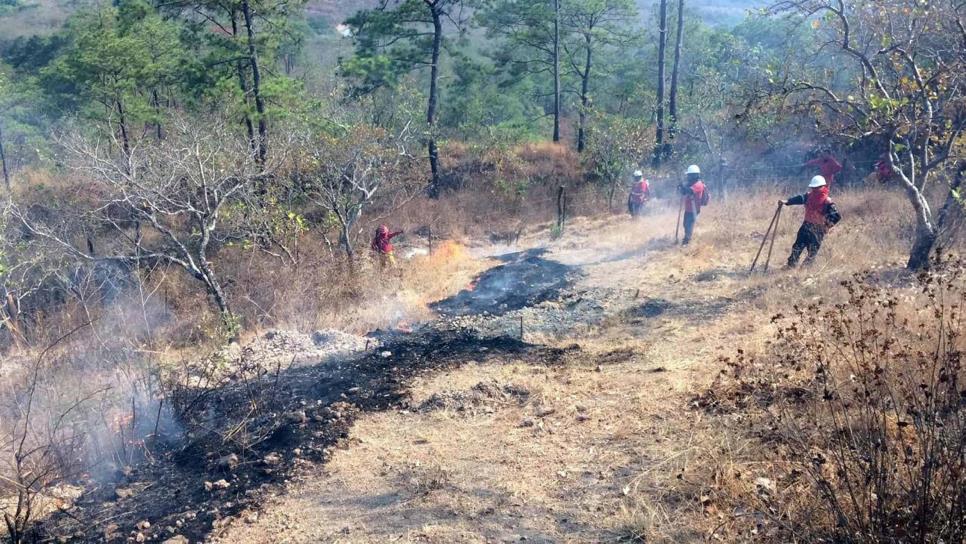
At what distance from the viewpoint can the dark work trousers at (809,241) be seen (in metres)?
9.71

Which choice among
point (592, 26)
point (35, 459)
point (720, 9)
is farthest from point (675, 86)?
point (720, 9)

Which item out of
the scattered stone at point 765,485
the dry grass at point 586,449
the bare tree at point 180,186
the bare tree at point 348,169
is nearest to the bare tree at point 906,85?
the dry grass at point 586,449

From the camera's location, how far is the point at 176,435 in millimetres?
6680

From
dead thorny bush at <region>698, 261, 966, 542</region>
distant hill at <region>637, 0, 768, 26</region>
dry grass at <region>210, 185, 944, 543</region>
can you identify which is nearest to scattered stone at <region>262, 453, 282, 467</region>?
dry grass at <region>210, 185, 944, 543</region>

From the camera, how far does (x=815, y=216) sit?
9633 mm

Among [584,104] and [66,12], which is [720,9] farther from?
[66,12]

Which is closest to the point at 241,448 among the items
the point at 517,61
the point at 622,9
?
the point at 517,61

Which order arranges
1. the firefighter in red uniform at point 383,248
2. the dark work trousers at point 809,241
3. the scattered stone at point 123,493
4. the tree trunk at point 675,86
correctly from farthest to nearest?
the tree trunk at point 675,86
the firefighter in red uniform at point 383,248
the dark work trousers at point 809,241
the scattered stone at point 123,493

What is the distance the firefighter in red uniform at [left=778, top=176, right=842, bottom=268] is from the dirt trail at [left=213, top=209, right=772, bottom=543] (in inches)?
52.6

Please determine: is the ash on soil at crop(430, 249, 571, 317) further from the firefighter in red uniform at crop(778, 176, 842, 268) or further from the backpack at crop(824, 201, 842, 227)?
the backpack at crop(824, 201, 842, 227)

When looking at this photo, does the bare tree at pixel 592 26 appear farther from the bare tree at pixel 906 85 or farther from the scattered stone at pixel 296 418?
the scattered stone at pixel 296 418

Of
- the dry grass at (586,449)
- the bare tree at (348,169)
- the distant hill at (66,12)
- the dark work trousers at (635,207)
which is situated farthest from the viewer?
the distant hill at (66,12)

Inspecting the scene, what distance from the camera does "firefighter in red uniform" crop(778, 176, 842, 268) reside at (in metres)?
9.57

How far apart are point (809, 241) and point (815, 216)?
1.34 ft
